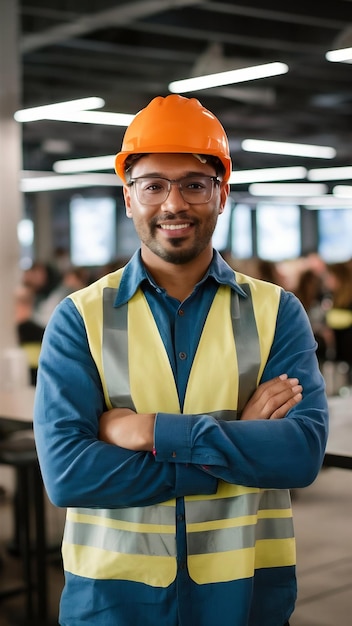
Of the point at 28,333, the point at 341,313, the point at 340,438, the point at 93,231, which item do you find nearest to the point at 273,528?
the point at 340,438

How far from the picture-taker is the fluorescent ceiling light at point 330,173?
56.7ft

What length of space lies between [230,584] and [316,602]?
2.77 m

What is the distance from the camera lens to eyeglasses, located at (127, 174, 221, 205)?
1.88 meters

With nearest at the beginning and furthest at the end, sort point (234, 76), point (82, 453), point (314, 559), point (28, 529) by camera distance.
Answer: point (82, 453) < point (28, 529) < point (314, 559) < point (234, 76)

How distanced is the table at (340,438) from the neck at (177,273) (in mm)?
1075

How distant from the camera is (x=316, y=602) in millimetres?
4406

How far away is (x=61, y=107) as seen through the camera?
8.70 m

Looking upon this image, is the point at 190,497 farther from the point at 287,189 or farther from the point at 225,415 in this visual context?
the point at 287,189

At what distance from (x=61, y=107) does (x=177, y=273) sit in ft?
23.2

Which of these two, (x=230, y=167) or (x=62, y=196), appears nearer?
(x=230, y=167)

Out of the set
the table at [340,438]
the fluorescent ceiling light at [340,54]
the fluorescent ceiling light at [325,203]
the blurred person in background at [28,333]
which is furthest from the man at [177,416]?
the fluorescent ceiling light at [325,203]

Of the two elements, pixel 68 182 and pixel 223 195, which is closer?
pixel 223 195

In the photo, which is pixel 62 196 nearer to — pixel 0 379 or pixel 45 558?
pixel 0 379

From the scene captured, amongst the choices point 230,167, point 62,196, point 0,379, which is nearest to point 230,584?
point 230,167
